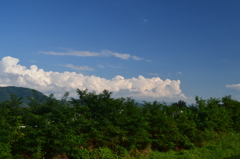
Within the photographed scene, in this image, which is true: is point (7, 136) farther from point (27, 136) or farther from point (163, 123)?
point (163, 123)

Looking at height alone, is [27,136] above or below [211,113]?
below

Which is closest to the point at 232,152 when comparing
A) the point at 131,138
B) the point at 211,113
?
the point at 211,113

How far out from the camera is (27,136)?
488 inches

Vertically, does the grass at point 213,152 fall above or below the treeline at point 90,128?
below

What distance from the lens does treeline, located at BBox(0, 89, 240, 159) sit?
484 inches

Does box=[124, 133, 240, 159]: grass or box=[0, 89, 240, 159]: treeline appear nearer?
box=[0, 89, 240, 159]: treeline

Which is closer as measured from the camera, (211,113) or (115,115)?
(115,115)

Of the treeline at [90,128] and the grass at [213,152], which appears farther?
the grass at [213,152]

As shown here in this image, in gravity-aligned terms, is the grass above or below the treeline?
below

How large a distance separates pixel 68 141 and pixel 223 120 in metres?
18.9

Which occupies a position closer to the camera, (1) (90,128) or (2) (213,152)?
(1) (90,128)

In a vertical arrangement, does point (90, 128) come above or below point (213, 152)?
above

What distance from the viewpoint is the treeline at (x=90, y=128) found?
12.3 meters

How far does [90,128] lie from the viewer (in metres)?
14.9
